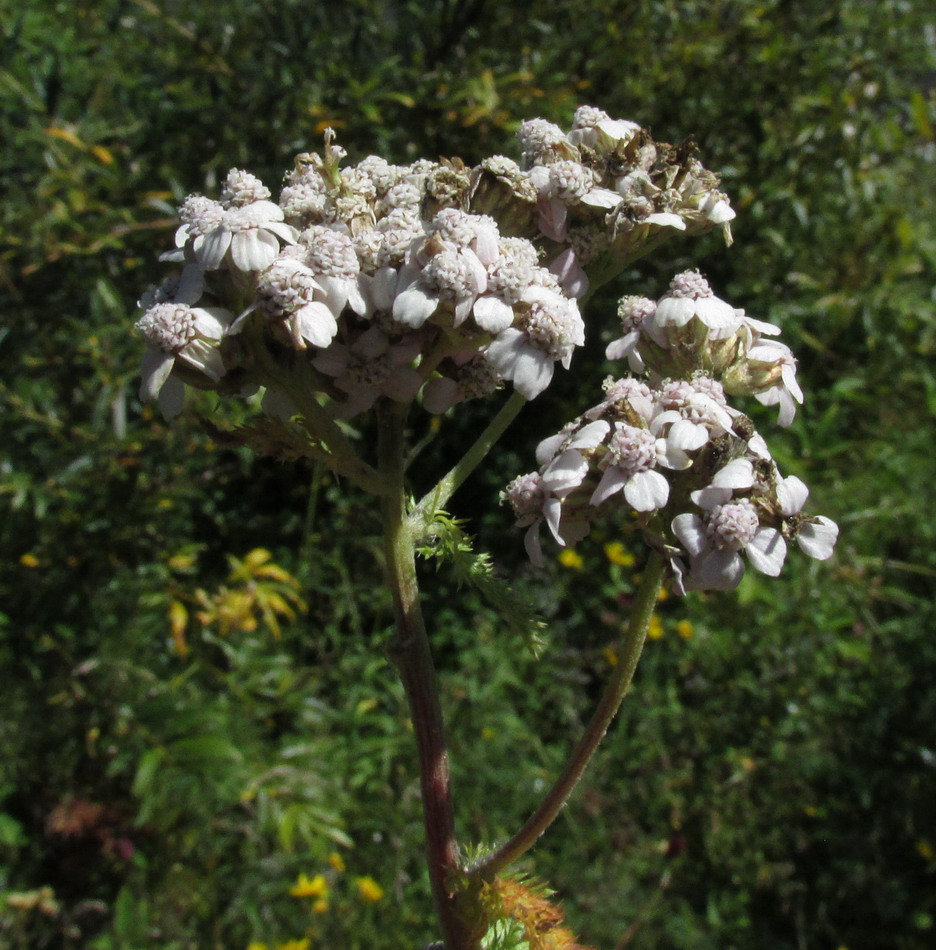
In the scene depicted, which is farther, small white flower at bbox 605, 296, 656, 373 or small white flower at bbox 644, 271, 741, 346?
small white flower at bbox 605, 296, 656, 373

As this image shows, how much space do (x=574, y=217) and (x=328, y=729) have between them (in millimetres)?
3017

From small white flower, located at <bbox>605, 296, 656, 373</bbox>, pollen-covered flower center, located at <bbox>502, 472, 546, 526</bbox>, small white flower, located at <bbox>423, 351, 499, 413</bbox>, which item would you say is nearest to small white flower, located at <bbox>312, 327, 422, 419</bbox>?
small white flower, located at <bbox>423, 351, 499, 413</bbox>

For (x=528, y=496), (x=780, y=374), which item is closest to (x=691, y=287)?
(x=780, y=374)

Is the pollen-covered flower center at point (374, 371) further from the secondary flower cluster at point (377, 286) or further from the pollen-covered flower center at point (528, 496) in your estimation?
the pollen-covered flower center at point (528, 496)

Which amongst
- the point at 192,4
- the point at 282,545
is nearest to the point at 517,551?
the point at 282,545

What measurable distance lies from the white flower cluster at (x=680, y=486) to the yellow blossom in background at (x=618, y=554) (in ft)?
10.7

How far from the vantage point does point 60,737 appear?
153 inches

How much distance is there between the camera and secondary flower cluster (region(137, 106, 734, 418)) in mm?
1400

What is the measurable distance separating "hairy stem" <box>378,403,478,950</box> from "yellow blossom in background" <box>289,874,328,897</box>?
2419 millimetres

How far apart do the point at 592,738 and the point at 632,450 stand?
17.5 inches

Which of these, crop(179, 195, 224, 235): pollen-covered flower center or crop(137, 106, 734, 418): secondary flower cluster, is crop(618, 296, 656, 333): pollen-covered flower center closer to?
crop(137, 106, 734, 418): secondary flower cluster

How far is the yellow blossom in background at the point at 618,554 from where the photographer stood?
4754 mm

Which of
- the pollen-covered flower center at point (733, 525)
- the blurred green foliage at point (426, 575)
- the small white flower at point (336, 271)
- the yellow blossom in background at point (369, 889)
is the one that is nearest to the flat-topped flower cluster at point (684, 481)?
the pollen-covered flower center at point (733, 525)

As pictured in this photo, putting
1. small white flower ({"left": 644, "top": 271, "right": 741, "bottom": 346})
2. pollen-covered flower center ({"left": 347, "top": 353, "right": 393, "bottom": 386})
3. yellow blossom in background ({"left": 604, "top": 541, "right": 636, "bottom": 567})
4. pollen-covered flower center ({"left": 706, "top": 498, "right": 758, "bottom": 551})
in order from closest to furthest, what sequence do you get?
pollen-covered flower center ({"left": 706, "top": 498, "right": 758, "bottom": 551}), pollen-covered flower center ({"left": 347, "top": 353, "right": 393, "bottom": 386}), small white flower ({"left": 644, "top": 271, "right": 741, "bottom": 346}), yellow blossom in background ({"left": 604, "top": 541, "right": 636, "bottom": 567})
